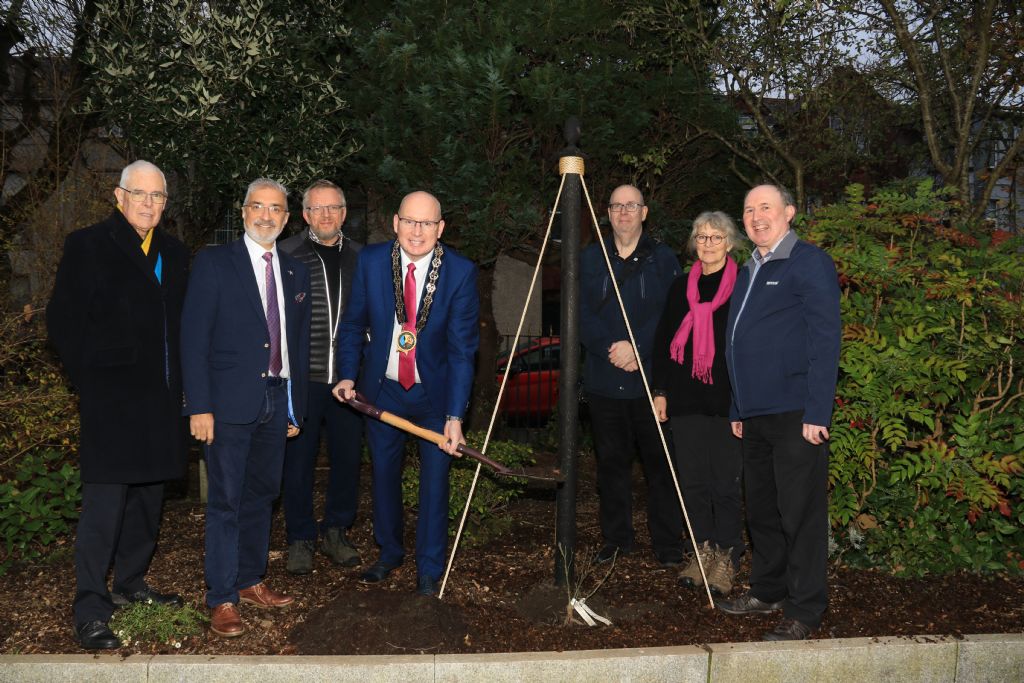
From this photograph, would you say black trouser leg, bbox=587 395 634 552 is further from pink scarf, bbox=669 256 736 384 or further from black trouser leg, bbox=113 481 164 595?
black trouser leg, bbox=113 481 164 595

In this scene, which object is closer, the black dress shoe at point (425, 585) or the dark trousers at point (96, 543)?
the dark trousers at point (96, 543)

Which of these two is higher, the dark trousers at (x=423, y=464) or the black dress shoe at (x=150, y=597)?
the dark trousers at (x=423, y=464)

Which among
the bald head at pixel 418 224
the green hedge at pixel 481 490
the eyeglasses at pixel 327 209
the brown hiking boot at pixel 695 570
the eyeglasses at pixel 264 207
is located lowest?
the brown hiking boot at pixel 695 570

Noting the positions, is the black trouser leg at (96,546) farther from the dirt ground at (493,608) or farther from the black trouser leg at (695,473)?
the black trouser leg at (695,473)

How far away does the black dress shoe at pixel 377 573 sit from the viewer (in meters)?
5.31

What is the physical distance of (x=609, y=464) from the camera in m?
5.80

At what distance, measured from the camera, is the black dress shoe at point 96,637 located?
425cm

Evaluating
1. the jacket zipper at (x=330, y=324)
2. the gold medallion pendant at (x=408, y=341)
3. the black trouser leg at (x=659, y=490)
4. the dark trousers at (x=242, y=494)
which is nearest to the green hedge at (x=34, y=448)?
the dark trousers at (x=242, y=494)

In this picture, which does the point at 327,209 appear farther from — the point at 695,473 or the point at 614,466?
the point at 695,473

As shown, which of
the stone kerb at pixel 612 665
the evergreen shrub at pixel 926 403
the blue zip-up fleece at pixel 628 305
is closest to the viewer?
the stone kerb at pixel 612 665

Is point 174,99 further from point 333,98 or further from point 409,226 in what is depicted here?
point 409,226

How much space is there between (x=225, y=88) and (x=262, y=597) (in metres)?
4.21

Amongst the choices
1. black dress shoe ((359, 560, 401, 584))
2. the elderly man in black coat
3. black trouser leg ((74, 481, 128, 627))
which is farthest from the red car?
black trouser leg ((74, 481, 128, 627))

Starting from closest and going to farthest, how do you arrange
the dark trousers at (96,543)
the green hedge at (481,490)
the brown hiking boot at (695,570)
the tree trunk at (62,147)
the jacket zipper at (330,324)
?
the dark trousers at (96,543) → the brown hiking boot at (695,570) → the jacket zipper at (330,324) → the green hedge at (481,490) → the tree trunk at (62,147)
